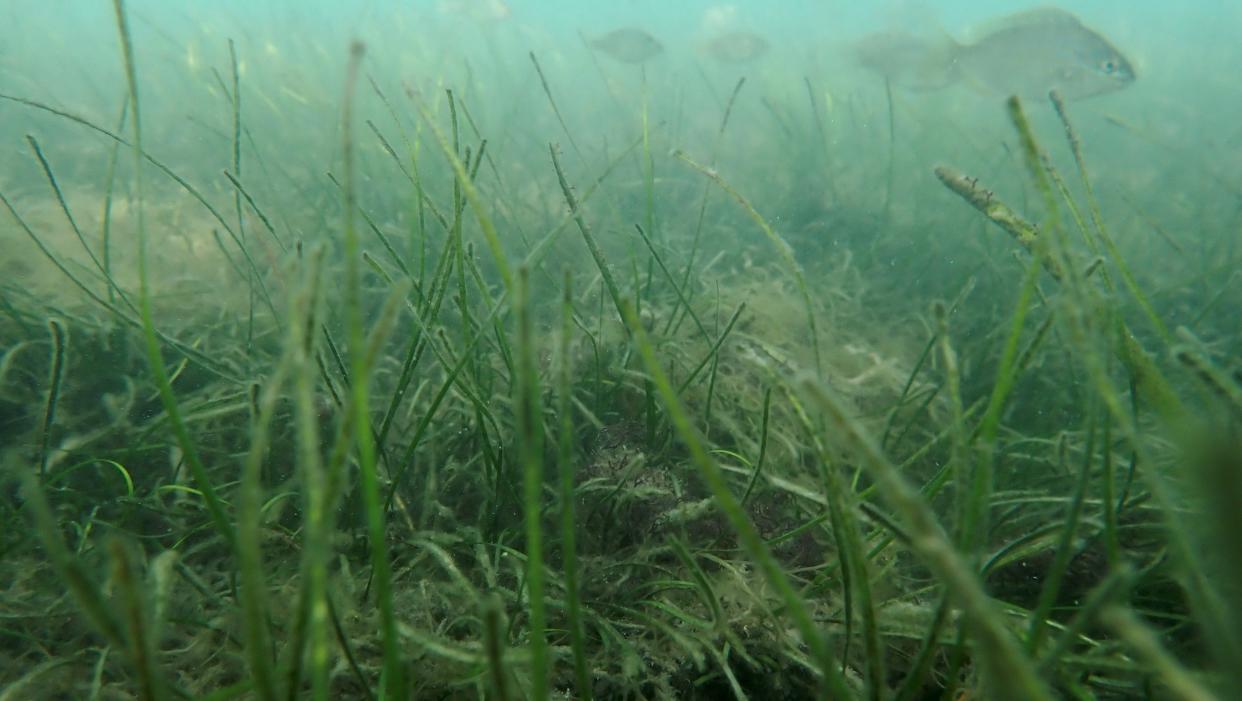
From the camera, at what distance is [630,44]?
23.7ft

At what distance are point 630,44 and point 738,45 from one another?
6.45 ft

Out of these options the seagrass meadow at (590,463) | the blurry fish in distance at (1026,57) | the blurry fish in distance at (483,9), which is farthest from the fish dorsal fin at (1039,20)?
the blurry fish in distance at (483,9)

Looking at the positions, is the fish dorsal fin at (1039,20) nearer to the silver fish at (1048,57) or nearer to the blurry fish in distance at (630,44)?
the silver fish at (1048,57)

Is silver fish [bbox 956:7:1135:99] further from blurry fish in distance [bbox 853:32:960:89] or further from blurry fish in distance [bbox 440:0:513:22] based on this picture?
blurry fish in distance [bbox 440:0:513:22]

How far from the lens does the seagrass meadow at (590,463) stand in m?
0.62

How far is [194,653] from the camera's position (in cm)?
117

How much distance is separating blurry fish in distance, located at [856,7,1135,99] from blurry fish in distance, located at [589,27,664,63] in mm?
2538

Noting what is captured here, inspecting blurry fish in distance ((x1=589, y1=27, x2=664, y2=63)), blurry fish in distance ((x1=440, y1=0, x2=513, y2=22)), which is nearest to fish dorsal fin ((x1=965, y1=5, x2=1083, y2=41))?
blurry fish in distance ((x1=589, y1=27, x2=664, y2=63))

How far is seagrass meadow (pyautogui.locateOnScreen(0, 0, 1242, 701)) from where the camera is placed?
2.04 feet

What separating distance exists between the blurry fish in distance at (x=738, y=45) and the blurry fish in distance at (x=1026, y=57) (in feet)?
7.63

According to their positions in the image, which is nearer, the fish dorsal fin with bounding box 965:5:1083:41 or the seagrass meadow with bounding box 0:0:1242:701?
the seagrass meadow with bounding box 0:0:1242:701

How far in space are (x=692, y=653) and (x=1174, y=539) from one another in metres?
0.74

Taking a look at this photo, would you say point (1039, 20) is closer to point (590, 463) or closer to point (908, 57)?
point (908, 57)

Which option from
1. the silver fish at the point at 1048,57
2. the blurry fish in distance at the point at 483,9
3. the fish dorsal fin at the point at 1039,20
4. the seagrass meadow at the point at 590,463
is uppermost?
the blurry fish in distance at the point at 483,9
